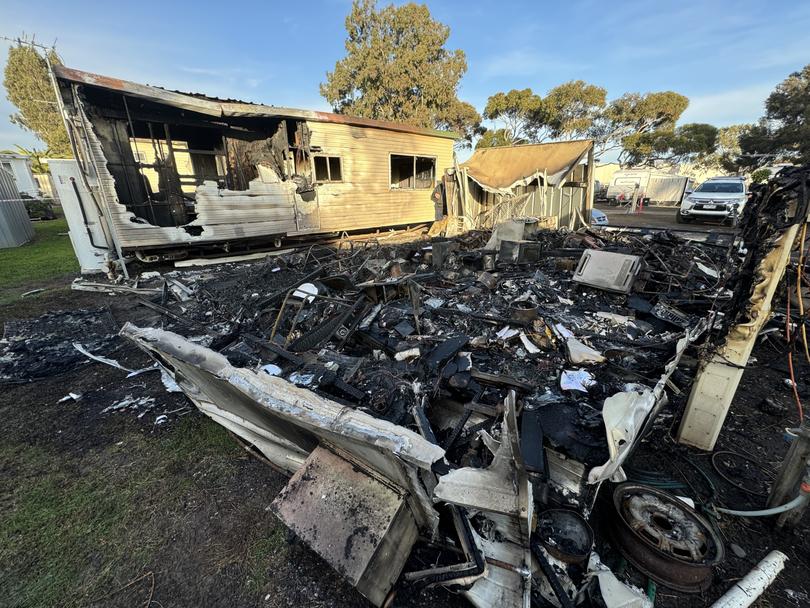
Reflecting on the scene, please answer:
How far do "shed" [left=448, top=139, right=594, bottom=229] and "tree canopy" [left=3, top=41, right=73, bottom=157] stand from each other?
2966 centimetres

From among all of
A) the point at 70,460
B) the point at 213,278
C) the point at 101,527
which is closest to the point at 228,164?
the point at 213,278

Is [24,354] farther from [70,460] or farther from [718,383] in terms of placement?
[718,383]

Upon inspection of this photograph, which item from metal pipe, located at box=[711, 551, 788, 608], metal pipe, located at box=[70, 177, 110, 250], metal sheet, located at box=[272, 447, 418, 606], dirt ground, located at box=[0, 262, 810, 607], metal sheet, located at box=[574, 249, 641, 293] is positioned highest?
metal pipe, located at box=[70, 177, 110, 250]

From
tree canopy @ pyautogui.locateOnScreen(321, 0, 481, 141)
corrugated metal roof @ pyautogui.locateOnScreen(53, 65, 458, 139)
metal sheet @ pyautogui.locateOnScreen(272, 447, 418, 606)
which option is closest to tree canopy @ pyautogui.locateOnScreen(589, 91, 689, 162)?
tree canopy @ pyautogui.locateOnScreen(321, 0, 481, 141)

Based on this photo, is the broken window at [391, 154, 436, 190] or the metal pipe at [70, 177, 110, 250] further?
the broken window at [391, 154, 436, 190]

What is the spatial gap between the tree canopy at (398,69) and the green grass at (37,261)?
1749cm

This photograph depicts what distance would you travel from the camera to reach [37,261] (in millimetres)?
9195

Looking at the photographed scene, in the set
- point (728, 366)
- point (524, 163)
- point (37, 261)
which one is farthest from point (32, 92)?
point (728, 366)

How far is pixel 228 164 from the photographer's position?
9.85m

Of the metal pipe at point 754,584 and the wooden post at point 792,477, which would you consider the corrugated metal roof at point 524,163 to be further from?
the metal pipe at point 754,584

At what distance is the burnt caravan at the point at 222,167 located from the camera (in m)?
6.91

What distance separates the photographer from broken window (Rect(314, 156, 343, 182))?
32.4 feet

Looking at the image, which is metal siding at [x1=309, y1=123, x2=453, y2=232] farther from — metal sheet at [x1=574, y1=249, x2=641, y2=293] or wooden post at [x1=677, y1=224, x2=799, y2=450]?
wooden post at [x1=677, y1=224, x2=799, y2=450]

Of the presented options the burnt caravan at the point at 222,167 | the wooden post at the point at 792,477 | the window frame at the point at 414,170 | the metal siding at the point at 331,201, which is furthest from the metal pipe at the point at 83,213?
the wooden post at the point at 792,477
